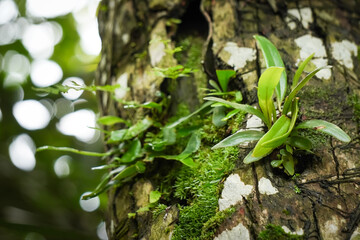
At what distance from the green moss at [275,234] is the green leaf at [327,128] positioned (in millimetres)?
356

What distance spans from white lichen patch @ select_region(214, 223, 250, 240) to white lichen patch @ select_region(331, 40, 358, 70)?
99cm

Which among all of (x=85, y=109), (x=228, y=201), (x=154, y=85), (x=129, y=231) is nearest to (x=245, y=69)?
(x=154, y=85)

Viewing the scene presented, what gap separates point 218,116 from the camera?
137 cm

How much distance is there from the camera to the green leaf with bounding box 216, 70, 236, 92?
4.62 feet

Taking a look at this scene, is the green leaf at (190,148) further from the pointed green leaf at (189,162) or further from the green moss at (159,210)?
the green moss at (159,210)

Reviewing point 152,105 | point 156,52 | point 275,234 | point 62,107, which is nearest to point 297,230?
point 275,234

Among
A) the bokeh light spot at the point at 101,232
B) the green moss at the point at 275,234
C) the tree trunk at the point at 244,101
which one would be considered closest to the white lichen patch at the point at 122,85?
the tree trunk at the point at 244,101

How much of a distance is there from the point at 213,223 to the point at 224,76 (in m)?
0.67

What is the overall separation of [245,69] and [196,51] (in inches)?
17.5

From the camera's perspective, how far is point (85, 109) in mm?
4000

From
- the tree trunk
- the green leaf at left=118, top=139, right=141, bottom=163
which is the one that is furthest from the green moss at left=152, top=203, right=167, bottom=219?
the green leaf at left=118, top=139, right=141, bottom=163

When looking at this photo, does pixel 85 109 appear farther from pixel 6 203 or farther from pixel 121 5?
pixel 121 5

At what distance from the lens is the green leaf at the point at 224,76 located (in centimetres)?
141

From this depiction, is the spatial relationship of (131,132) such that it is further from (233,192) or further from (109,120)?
(233,192)
